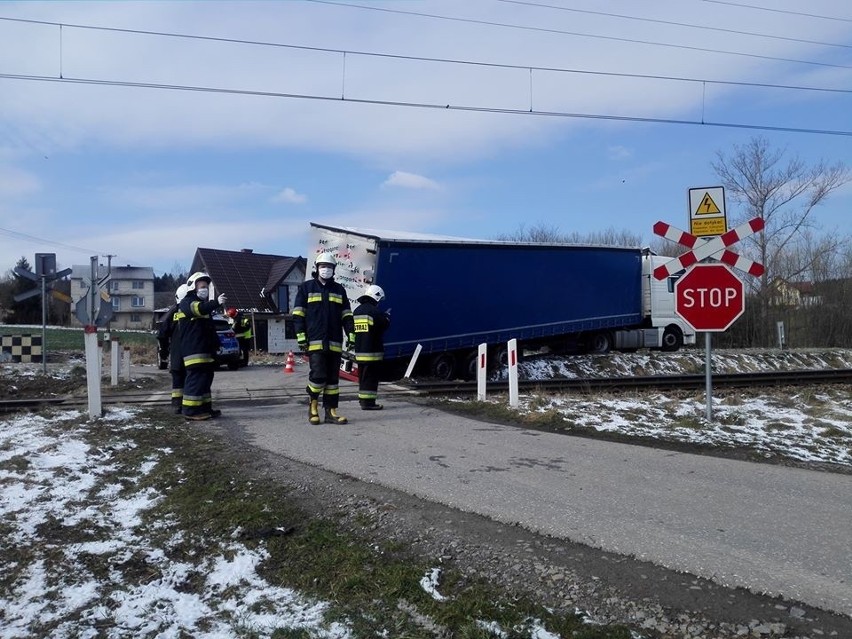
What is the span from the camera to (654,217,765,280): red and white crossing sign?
28.0ft

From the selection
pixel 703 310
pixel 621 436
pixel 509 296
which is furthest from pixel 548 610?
pixel 509 296

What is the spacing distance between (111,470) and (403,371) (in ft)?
33.5

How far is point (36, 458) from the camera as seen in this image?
632cm

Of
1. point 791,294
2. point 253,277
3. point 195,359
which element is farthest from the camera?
point 253,277

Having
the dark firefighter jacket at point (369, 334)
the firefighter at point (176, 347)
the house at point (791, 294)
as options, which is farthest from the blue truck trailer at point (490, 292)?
the house at point (791, 294)

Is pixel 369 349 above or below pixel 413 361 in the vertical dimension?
above

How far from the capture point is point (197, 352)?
9.08 metres

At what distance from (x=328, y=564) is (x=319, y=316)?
16.5 feet

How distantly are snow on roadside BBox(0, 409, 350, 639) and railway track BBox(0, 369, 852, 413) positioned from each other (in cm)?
587

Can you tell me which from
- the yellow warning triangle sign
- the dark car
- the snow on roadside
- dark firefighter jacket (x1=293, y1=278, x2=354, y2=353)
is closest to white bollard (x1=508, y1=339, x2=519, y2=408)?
dark firefighter jacket (x1=293, y1=278, x2=354, y2=353)

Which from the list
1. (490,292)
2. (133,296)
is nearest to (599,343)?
(490,292)

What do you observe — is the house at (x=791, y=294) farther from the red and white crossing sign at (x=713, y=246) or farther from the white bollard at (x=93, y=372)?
the white bollard at (x=93, y=372)

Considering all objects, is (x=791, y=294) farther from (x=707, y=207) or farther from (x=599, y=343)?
(x=707, y=207)

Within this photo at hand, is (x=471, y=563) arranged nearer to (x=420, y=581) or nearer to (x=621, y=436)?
(x=420, y=581)
